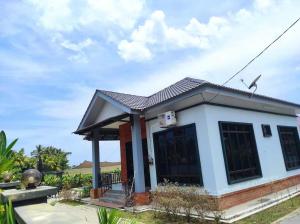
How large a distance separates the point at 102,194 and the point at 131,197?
136 inches

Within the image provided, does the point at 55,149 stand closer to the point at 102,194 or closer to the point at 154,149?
the point at 102,194

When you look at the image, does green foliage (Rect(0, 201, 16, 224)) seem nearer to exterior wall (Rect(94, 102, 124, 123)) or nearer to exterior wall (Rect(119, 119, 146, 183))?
exterior wall (Rect(94, 102, 124, 123))

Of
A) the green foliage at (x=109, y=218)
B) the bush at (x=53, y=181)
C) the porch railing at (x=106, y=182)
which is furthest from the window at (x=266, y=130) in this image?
the bush at (x=53, y=181)

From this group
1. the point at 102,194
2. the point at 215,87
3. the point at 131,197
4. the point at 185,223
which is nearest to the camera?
the point at 185,223

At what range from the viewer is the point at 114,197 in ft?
41.5

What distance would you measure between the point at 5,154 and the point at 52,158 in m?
42.9

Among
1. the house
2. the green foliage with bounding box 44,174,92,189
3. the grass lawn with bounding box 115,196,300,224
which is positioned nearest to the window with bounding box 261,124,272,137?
the house

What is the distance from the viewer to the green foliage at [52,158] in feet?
132

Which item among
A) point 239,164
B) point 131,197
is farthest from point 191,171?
point 131,197

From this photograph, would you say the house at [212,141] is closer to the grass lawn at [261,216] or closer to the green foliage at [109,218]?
the grass lawn at [261,216]

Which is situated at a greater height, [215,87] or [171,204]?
[215,87]

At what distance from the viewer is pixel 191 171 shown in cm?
1010

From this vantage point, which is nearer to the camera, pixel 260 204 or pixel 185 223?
pixel 185 223

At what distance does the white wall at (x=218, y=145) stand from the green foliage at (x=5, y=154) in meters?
7.22
